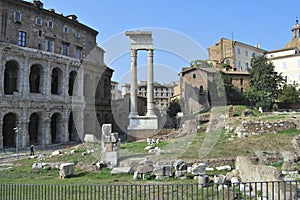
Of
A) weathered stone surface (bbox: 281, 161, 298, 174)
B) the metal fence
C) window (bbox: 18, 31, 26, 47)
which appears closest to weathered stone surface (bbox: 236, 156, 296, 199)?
the metal fence

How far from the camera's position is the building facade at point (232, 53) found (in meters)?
54.8

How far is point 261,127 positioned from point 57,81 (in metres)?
23.0

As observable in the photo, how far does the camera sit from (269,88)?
37500 millimetres

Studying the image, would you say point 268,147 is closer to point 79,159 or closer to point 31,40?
point 79,159

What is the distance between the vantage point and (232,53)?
54.8m

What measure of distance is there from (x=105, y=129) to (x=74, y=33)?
2290 centimetres

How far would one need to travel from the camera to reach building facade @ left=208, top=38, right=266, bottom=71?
5484 cm

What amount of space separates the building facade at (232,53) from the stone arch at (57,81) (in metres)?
31.5

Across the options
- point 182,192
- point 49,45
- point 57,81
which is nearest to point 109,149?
point 182,192

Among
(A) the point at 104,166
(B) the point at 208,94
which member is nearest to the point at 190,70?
(B) the point at 208,94

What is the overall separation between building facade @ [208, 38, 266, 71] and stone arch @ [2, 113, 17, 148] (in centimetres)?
3743

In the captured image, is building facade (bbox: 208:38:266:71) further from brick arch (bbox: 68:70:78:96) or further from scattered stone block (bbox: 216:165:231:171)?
scattered stone block (bbox: 216:165:231:171)

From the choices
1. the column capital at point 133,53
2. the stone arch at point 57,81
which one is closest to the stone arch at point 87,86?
the stone arch at point 57,81

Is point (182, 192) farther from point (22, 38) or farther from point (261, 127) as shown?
point (22, 38)
